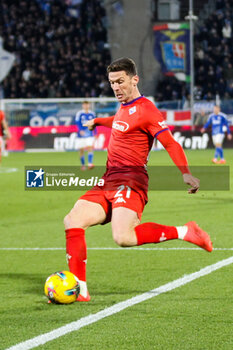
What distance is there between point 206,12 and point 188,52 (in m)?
7.70

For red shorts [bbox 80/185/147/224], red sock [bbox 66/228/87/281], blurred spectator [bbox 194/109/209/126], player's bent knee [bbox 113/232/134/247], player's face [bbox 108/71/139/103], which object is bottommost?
blurred spectator [bbox 194/109/209/126]

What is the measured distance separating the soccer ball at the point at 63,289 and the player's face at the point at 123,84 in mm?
1496

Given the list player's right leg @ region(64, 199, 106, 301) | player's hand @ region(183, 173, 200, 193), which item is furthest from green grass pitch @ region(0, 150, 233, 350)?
player's hand @ region(183, 173, 200, 193)

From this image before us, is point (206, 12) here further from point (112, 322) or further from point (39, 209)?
point (112, 322)

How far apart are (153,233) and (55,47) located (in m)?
33.3

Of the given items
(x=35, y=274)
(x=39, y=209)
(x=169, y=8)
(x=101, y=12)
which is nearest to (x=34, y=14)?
(x=101, y=12)

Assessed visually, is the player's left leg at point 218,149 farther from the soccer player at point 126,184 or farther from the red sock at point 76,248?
the red sock at point 76,248

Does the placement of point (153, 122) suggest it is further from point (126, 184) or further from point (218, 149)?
point (218, 149)

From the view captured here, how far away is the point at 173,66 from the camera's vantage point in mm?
33969

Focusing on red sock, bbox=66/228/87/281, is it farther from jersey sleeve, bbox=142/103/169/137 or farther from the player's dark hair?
the player's dark hair

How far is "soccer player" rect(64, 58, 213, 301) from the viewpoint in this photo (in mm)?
5805

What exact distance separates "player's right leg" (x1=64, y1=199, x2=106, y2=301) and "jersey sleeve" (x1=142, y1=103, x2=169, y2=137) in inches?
29.0

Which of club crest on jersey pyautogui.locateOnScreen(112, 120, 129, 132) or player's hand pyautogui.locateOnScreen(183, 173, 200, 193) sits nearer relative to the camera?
player's hand pyautogui.locateOnScreen(183, 173, 200, 193)

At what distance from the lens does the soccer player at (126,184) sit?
5.80m
